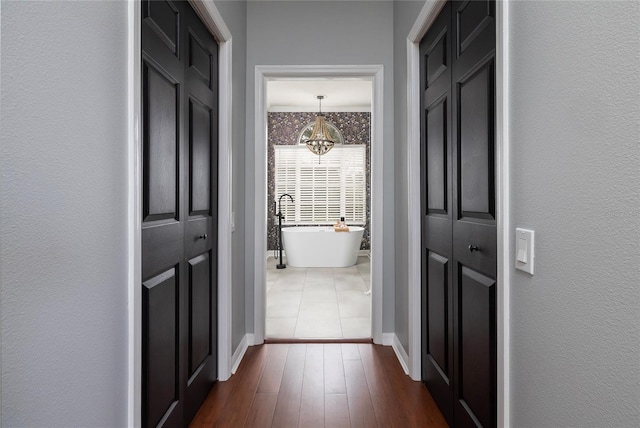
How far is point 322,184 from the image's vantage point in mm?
7430

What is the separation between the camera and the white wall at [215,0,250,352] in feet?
8.23

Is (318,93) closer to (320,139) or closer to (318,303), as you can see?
(320,139)

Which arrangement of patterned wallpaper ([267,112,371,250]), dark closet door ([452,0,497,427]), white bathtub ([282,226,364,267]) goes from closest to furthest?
dark closet door ([452,0,497,427])
white bathtub ([282,226,364,267])
patterned wallpaper ([267,112,371,250])

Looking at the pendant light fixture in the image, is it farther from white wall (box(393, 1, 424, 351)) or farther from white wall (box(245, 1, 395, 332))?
white wall (box(393, 1, 424, 351))

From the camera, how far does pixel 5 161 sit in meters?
0.73

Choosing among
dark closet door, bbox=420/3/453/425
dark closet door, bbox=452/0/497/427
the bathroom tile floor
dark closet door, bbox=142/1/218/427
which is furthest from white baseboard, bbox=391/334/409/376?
dark closet door, bbox=142/1/218/427

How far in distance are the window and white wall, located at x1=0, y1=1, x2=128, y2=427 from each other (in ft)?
20.4

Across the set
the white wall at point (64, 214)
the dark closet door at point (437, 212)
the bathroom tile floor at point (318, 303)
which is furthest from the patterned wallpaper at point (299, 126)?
the white wall at point (64, 214)

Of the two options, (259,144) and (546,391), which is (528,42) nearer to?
(546,391)

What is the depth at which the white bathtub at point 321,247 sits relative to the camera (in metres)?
6.23

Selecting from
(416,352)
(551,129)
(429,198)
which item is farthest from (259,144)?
(551,129)

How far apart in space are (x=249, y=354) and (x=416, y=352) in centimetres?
118

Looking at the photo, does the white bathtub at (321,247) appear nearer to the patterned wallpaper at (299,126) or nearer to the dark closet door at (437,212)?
the patterned wallpaper at (299,126)

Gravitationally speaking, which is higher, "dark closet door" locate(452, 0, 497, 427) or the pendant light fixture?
the pendant light fixture
